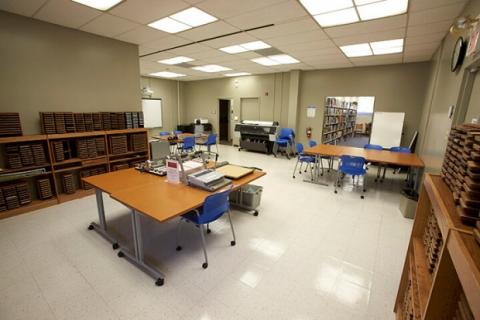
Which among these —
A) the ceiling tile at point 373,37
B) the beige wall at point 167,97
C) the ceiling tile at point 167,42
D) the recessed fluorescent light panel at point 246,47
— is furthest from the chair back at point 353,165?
the beige wall at point 167,97

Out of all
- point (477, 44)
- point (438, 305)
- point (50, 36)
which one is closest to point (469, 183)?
point (438, 305)

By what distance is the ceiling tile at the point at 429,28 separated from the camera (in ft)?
10.8

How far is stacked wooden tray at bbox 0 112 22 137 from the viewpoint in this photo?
3.04 meters

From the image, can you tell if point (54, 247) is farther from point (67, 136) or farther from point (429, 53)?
point (429, 53)

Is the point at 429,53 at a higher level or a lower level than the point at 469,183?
higher

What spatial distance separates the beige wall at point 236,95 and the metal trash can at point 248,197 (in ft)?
17.0

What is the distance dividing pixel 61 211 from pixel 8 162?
1008 millimetres

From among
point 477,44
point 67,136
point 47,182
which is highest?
point 477,44

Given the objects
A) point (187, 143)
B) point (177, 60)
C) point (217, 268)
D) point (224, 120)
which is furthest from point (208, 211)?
point (224, 120)

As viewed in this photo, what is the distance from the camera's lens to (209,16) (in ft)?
10.7

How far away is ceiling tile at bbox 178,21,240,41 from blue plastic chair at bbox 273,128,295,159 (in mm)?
4178

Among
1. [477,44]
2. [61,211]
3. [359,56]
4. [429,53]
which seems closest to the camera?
[477,44]

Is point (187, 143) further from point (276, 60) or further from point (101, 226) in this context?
point (101, 226)

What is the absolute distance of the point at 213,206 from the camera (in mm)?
2203
